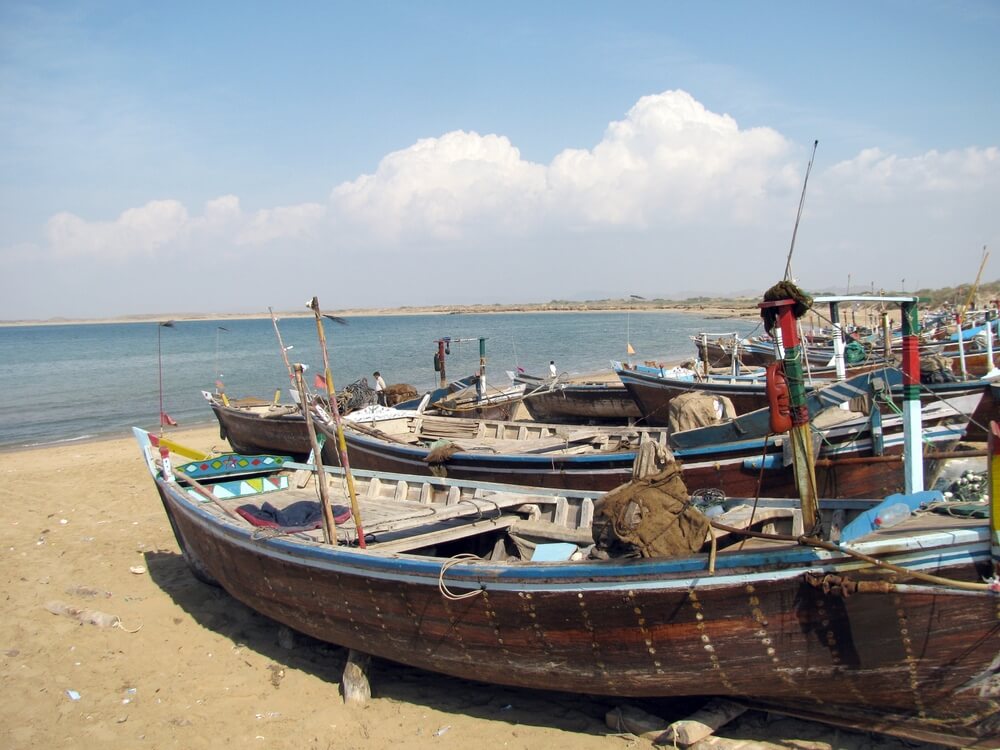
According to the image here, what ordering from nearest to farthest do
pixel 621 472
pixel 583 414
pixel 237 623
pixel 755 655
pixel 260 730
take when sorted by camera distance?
pixel 755 655
pixel 260 730
pixel 237 623
pixel 621 472
pixel 583 414

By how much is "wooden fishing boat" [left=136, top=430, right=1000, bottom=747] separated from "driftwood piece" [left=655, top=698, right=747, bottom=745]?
0.23m

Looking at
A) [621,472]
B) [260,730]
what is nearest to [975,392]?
[621,472]

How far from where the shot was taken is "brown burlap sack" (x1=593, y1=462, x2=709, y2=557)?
17.1ft

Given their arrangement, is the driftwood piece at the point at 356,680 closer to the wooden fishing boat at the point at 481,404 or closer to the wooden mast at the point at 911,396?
the wooden mast at the point at 911,396

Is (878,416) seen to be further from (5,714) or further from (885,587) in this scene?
(5,714)

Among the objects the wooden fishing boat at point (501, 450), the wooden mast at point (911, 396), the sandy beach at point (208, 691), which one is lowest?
the sandy beach at point (208, 691)

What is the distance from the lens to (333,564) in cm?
624

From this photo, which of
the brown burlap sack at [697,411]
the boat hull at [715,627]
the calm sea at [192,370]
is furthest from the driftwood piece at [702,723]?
the calm sea at [192,370]

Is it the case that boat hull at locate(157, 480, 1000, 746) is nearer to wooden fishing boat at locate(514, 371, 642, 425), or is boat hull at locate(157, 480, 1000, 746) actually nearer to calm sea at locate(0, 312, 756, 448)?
calm sea at locate(0, 312, 756, 448)

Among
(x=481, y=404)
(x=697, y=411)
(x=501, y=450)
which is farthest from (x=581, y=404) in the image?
(x=697, y=411)

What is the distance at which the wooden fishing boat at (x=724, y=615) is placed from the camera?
4.40 metres

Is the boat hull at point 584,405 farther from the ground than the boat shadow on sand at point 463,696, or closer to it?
farther from the ground

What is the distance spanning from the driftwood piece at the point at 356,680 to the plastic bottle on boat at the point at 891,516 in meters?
4.62

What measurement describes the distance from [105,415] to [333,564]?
2529cm
